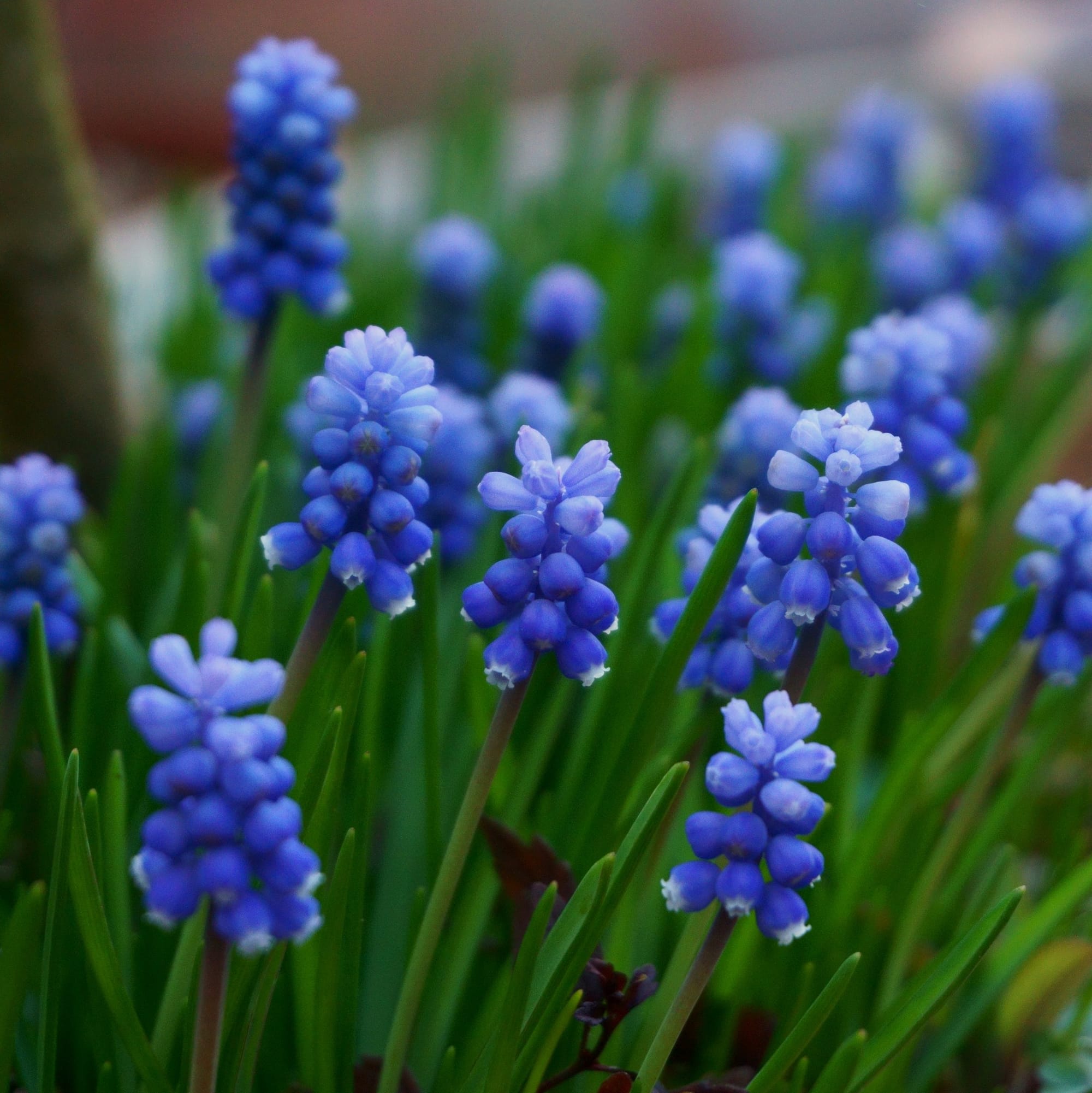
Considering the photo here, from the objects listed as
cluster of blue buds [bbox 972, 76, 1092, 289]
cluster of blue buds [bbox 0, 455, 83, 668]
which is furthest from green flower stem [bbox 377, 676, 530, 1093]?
cluster of blue buds [bbox 972, 76, 1092, 289]

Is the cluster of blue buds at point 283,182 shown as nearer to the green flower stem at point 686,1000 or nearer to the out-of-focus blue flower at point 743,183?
the green flower stem at point 686,1000

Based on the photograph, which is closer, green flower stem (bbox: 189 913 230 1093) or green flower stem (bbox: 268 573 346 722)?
green flower stem (bbox: 189 913 230 1093)

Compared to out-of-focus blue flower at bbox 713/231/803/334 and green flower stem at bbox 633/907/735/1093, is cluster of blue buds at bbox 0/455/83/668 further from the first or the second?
out-of-focus blue flower at bbox 713/231/803/334

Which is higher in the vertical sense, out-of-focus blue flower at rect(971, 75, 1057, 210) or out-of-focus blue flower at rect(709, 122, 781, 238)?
out-of-focus blue flower at rect(971, 75, 1057, 210)

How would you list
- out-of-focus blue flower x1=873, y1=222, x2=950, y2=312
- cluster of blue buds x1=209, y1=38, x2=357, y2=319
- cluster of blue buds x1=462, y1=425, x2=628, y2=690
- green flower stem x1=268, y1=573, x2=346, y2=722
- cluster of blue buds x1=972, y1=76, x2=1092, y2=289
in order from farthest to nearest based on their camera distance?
1. cluster of blue buds x1=972, y1=76, x2=1092, y2=289
2. out-of-focus blue flower x1=873, y1=222, x2=950, y2=312
3. cluster of blue buds x1=209, y1=38, x2=357, y2=319
4. green flower stem x1=268, y1=573, x2=346, y2=722
5. cluster of blue buds x1=462, y1=425, x2=628, y2=690

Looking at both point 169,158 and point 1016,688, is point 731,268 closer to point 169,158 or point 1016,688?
point 1016,688

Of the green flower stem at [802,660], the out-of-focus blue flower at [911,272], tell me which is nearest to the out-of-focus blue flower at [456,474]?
the green flower stem at [802,660]
